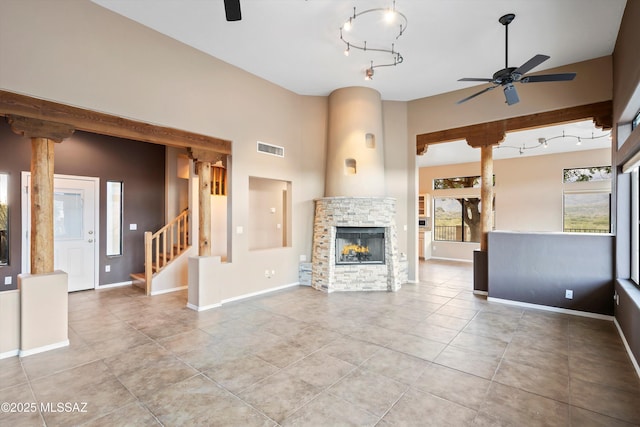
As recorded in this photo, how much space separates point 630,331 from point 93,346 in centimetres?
585

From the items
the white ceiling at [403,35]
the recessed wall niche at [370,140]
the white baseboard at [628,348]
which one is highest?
the white ceiling at [403,35]

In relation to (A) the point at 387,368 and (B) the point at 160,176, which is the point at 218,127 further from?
(A) the point at 387,368

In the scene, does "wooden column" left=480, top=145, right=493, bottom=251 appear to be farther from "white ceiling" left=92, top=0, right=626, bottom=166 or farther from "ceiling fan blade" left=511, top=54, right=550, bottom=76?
"ceiling fan blade" left=511, top=54, right=550, bottom=76

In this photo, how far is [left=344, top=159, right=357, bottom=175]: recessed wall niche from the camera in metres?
6.40

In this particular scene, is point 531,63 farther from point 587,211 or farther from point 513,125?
point 587,211

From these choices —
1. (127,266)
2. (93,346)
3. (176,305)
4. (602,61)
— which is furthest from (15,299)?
(602,61)

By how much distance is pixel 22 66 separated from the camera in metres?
3.23

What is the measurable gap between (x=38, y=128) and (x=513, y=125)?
22.5 feet

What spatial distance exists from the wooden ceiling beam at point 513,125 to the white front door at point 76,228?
672cm

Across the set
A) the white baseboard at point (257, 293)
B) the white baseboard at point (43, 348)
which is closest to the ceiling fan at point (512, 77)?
the white baseboard at point (257, 293)

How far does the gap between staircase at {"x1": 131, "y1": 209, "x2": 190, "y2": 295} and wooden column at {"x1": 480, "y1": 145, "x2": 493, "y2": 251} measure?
5765 millimetres

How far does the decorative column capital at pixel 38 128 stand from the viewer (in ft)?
10.8

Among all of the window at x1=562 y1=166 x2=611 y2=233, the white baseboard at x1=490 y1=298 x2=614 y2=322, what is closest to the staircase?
the white baseboard at x1=490 y1=298 x2=614 y2=322

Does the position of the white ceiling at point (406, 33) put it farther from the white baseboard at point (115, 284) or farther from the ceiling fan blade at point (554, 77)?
the white baseboard at point (115, 284)
